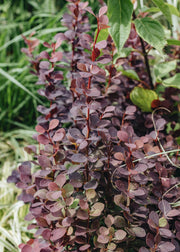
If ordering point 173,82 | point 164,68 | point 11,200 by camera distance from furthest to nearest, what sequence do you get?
point 11,200 < point 164,68 < point 173,82

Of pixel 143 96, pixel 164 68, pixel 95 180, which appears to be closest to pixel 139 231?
pixel 95 180

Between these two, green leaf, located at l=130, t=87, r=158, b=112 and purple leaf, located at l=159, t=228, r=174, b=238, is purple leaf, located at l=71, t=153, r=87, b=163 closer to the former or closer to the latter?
purple leaf, located at l=159, t=228, r=174, b=238

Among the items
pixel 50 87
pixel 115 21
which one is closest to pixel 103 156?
pixel 50 87

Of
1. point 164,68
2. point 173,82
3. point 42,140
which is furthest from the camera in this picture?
point 164,68

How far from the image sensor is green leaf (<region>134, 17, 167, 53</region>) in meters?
1.03

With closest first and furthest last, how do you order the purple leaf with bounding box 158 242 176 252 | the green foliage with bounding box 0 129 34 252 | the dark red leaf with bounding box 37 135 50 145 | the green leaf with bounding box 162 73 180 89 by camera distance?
the purple leaf with bounding box 158 242 176 252
the dark red leaf with bounding box 37 135 50 145
the green leaf with bounding box 162 73 180 89
the green foliage with bounding box 0 129 34 252

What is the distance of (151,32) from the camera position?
1.05 meters

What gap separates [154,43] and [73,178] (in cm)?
56

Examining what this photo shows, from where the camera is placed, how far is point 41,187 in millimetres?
1049

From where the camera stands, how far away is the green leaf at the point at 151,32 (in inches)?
40.4

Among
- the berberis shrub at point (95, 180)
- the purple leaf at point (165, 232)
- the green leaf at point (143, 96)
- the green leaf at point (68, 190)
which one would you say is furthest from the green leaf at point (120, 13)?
Result: the purple leaf at point (165, 232)

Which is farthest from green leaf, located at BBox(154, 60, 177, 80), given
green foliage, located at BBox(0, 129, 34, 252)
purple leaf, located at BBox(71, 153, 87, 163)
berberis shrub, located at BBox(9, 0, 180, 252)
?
green foliage, located at BBox(0, 129, 34, 252)

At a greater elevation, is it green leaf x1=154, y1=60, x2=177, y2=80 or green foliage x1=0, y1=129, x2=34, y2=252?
green leaf x1=154, y1=60, x2=177, y2=80

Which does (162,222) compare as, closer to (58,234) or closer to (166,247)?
(166,247)
